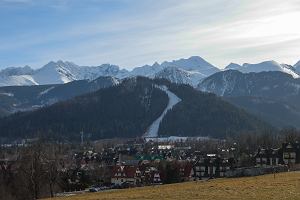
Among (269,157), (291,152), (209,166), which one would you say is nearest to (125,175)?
(209,166)

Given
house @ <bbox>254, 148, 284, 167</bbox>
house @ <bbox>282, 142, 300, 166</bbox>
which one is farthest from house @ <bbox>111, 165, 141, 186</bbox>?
house @ <bbox>282, 142, 300, 166</bbox>

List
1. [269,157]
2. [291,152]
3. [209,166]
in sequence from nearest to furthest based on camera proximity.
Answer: [291,152], [269,157], [209,166]

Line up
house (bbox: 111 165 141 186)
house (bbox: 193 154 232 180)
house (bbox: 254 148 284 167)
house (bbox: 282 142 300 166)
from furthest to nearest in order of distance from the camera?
house (bbox: 193 154 232 180), house (bbox: 254 148 284 167), house (bbox: 282 142 300 166), house (bbox: 111 165 141 186)

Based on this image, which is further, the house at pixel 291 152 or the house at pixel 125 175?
the house at pixel 291 152

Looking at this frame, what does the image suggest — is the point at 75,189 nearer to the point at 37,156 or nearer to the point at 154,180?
the point at 154,180

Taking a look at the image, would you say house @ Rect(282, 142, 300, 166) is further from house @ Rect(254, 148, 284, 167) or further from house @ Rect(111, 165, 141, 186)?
house @ Rect(111, 165, 141, 186)

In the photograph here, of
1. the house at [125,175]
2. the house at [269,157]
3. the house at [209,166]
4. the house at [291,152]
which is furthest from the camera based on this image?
the house at [209,166]

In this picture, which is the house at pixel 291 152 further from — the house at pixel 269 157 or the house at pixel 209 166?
the house at pixel 209 166

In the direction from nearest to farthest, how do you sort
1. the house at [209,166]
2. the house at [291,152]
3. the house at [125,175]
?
the house at [125,175], the house at [291,152], the house at [209,166]

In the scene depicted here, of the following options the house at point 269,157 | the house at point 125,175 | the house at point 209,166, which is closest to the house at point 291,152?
the house at point 269,157

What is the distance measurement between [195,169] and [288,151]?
18.2m

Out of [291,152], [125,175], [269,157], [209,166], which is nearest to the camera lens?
[125,175]

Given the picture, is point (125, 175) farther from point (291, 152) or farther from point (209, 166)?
point (291, 152)

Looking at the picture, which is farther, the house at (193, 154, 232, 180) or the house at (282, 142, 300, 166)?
the house at (193, 154, 232, 180)
